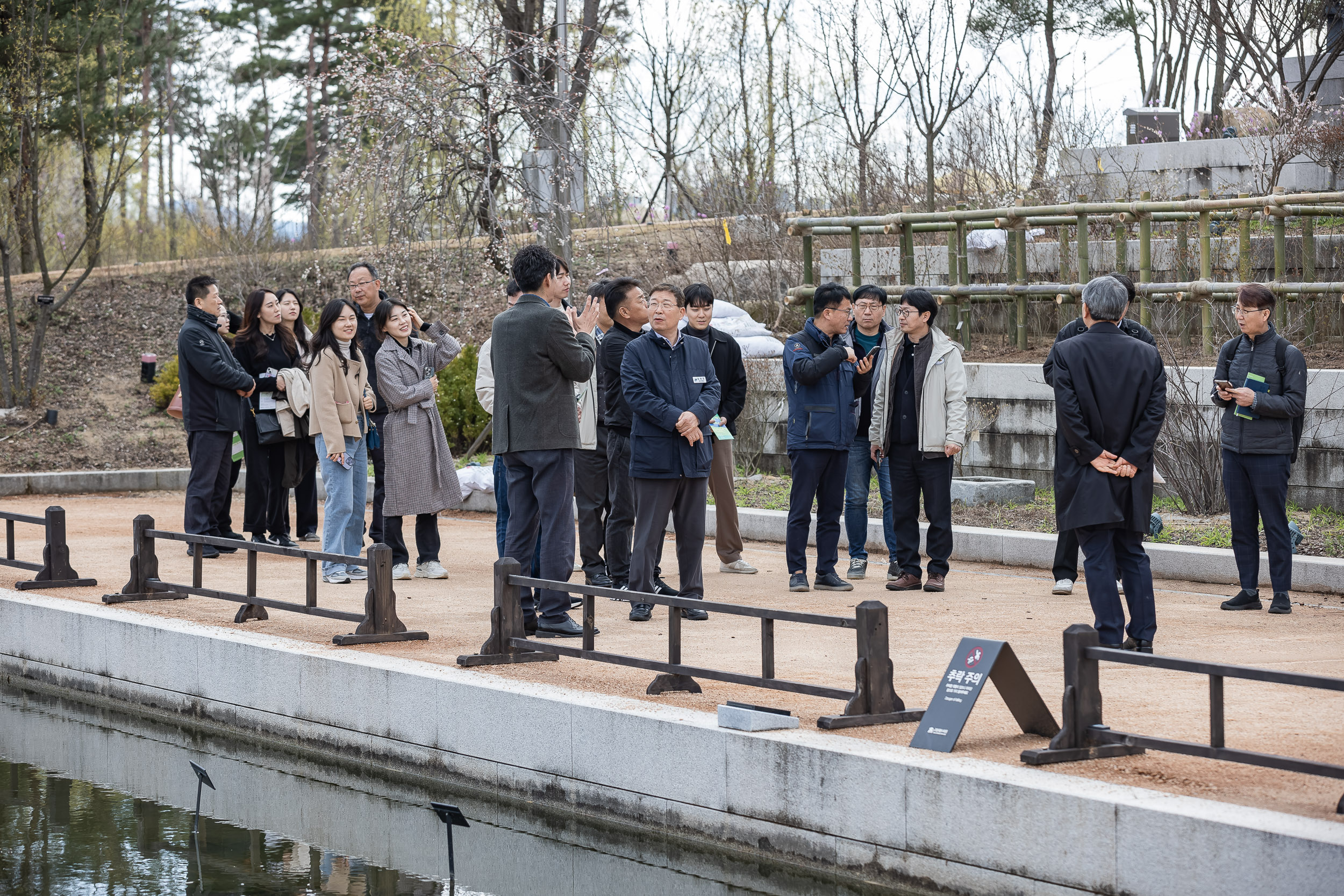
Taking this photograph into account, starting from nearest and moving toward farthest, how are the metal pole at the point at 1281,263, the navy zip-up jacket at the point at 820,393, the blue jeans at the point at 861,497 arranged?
1. the navy zip-up jacket at the point at 820,393
2. the blue jeans at the point at 861,497
3. the metal pole at the point at 1281,263

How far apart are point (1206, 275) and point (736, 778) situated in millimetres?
9633

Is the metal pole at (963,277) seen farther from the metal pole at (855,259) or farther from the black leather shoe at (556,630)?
the black leather shoe at (556,630)

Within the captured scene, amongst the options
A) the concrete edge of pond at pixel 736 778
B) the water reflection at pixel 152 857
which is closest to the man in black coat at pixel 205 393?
the concrete edge of pond at pixel 736 778

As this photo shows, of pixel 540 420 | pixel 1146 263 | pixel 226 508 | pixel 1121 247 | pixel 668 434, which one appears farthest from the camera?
pixel 1121 247

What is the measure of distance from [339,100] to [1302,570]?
31508 mm

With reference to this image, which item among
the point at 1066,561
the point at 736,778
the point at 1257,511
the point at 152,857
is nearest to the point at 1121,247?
the point at 1066,561

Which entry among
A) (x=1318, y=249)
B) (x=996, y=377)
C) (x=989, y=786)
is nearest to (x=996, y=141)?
(x=1318, y=249)

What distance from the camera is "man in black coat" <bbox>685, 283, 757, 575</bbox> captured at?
889cm

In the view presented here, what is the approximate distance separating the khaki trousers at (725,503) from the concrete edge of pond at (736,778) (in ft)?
10.9

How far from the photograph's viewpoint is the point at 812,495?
9094mm

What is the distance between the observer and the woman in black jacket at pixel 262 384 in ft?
35.5

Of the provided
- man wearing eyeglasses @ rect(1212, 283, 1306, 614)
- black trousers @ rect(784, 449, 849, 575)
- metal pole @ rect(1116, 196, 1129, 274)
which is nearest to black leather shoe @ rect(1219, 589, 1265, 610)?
man wearing eyeglasses @ rect(1212, 283, 1306, 614)

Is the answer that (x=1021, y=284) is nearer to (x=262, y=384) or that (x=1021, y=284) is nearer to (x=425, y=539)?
(x=425, y=539)

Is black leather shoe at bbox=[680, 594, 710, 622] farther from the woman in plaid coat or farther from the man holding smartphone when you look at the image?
the woman in plaid coat
